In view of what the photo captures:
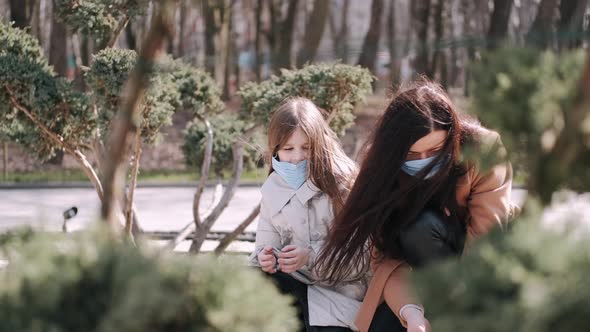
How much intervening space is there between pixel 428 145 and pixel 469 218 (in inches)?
13.3

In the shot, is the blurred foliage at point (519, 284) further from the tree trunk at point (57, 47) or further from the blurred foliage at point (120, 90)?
the tree trunk at point (57, 47)

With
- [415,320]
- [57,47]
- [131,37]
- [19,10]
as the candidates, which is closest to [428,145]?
[415,320]

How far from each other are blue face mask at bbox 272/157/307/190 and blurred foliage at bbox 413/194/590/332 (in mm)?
2223

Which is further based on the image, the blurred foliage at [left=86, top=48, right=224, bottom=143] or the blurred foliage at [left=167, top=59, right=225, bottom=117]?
the blurred foliage at [left=167, top=59, right=225, bottom=117]

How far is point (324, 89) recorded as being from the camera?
6.03m

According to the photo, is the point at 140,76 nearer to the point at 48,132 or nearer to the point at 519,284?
the point at 519,284

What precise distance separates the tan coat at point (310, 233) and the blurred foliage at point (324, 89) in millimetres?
2140

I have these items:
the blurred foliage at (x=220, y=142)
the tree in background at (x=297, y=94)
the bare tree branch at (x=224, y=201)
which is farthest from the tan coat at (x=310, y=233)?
the blurred foliage at (x=220, y=142)

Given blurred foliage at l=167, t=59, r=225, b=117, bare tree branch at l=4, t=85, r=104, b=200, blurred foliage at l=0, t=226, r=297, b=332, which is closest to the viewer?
blurred foliage at l=0, t=226, r=297, b=332

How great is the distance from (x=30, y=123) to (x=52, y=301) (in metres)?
4.30

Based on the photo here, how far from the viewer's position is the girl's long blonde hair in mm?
3748

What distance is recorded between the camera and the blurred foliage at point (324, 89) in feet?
→ 19.8

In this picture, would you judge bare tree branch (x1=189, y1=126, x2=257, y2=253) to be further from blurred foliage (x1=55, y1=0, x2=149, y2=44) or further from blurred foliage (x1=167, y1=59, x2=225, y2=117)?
blurred foliage (x1=55, y1=0, x2=149, y2=44)

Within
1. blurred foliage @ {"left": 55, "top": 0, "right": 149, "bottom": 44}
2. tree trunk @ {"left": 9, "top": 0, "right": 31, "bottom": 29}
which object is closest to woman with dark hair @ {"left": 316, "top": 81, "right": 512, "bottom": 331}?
blurred foliage @ {"left": 55, "top": 0, "right": 149, "bottom": 44}
